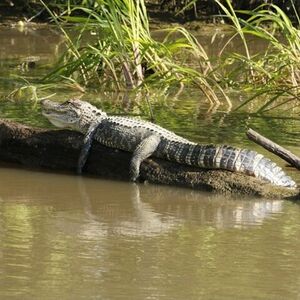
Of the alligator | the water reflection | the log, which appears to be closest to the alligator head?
the alligator

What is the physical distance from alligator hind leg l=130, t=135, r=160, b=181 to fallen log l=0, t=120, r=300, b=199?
5cm

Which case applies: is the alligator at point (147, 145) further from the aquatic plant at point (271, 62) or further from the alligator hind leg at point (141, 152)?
the aquatic plant at point (271, 62)

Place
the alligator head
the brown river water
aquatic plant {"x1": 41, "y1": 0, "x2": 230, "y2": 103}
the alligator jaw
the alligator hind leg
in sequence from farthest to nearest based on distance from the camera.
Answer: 1. aquatic plant {"x1": 41, "y1": 0, "x2": 230, "y2": 103}
2. the alligator jaw
3. the alligator head
4. the alligator hind leg
5. the brown river water

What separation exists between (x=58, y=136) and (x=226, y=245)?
242 centimetres

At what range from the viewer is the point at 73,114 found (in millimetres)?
7535

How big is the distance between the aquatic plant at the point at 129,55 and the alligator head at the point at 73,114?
72.6 inches

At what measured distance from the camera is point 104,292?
4172 millimetres

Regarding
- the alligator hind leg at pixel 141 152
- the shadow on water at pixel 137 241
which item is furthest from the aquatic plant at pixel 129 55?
the shadow on water at pixel 137 241

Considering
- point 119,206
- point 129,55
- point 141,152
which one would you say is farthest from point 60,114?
point 129,55

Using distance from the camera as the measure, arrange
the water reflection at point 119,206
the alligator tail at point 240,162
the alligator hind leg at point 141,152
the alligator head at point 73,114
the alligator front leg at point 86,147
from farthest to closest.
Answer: the alligator head at point 73,114 < the alligator front leg at point 86,147 < the alligator hind leg at point 141,152 < the alligator tail at point 240,162 < the water reflection at point 119,206

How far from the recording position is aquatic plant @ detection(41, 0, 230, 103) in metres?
9.47

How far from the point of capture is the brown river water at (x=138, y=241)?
4.28m

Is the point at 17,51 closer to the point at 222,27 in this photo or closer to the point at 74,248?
the point at 222,27

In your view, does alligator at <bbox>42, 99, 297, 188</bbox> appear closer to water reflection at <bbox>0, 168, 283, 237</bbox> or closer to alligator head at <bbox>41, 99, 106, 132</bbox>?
alligator head at <bbox>41, 99, 106, 132</bbox>
